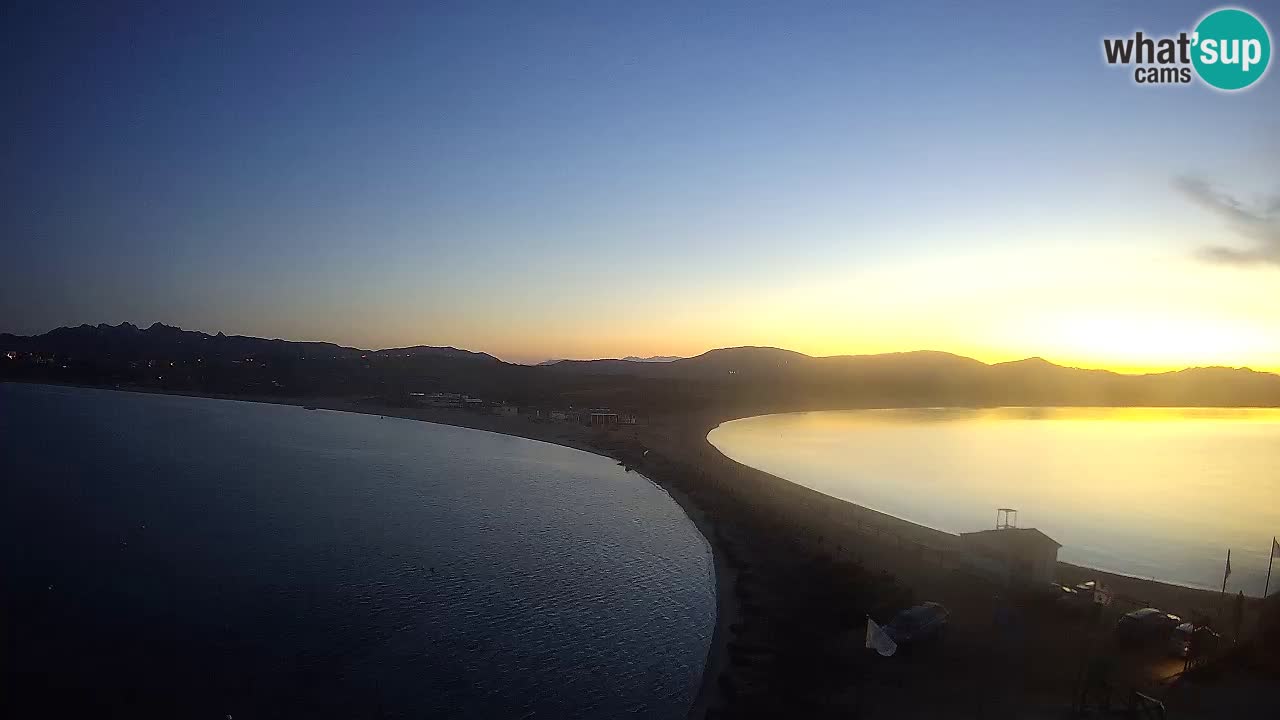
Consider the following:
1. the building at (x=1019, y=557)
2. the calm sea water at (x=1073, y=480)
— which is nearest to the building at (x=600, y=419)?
the calm sea water at (x=1073, y=480)

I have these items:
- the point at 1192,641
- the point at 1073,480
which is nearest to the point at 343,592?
the point at 1192,641

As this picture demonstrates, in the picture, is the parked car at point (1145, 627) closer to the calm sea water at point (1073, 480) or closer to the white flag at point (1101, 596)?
the white flag at point (1101, 596)

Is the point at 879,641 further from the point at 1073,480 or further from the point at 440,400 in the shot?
the point at 440,400

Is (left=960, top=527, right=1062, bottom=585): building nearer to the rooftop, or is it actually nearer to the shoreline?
the rooftop

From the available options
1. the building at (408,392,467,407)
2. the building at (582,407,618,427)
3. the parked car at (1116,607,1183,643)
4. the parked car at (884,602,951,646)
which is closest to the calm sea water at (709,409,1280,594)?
the building at (582,407,618,427)

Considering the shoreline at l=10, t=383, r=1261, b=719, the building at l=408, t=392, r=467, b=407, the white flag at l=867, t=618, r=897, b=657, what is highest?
the building at l=408, t=392, r=467, b=407

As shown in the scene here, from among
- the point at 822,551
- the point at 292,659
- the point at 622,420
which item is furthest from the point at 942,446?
the point at 292,659
